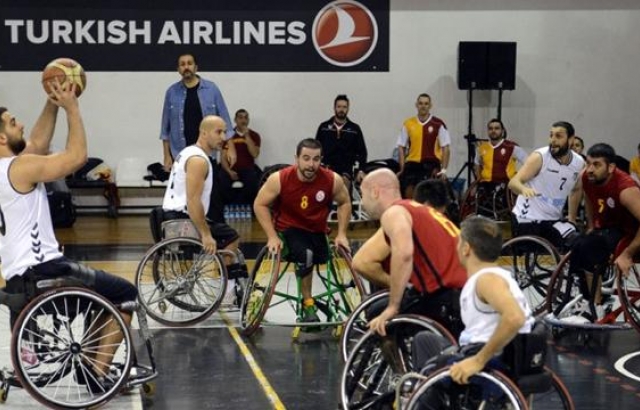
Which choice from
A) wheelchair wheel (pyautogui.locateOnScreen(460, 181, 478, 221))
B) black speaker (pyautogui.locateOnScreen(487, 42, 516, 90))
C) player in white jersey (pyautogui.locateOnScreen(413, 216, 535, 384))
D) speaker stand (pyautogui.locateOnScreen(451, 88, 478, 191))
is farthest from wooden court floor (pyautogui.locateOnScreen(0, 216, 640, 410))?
black speaker (pyautogui.locateOnScreen(487, 42, 516, 90))

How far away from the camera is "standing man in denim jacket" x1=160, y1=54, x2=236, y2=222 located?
10.1 meters

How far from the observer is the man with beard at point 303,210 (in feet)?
25.6

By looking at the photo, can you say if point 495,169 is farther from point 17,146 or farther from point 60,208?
point 17,146

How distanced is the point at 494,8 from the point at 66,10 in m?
5.55

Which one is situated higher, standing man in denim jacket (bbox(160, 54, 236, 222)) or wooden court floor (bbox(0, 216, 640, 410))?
standing man in denim jacket (bbox(160, 54, 236, 222))

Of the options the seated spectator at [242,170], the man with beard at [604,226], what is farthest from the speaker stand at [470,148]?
the man with beard at [604,226]

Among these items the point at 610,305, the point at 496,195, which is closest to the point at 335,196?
the point at 610,305

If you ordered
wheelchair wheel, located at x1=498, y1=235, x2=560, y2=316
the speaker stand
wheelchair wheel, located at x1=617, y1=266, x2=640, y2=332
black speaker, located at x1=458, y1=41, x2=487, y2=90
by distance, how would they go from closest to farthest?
wheelchair wheel, located at x1=617, y1=266, x2=640, y2=332
wheelchair wheel, located at x1=498, y1=235, x2=560, y2=316
black speaker, located at x1=458, y1=41, x2=487, y2=90
the speaker stand

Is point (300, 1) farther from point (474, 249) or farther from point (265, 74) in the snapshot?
point (474, 249)

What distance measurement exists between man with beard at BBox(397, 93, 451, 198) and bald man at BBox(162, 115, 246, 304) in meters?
6.33

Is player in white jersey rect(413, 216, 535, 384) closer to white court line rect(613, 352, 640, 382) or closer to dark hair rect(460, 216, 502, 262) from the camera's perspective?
dark hair rect(460, 216, 502, 262)

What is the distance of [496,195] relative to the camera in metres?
14.4

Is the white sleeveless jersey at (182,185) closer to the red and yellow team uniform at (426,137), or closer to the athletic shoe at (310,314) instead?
the athletic shoe at (310,314)

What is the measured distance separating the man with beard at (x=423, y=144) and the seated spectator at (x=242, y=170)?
1829 mm
